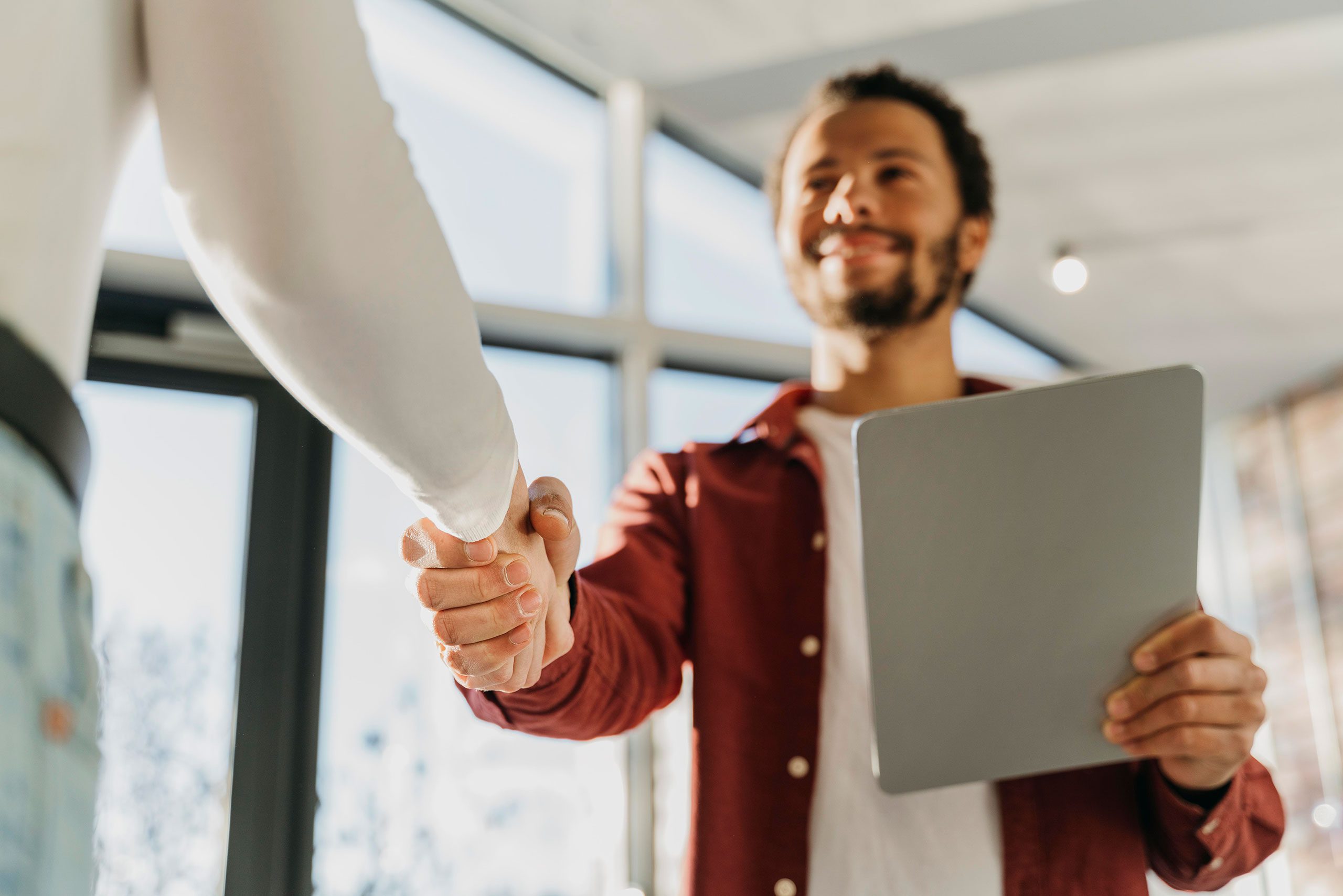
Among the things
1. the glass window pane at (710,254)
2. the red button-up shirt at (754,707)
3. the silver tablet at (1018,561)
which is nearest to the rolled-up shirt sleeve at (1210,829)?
the red button-up shirt at (754,707)

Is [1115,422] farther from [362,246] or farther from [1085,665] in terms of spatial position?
[362,246]

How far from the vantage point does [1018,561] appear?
1.16m

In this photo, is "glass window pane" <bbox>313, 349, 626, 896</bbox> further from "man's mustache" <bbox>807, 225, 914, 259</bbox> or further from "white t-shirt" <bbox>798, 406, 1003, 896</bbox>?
"white t-shirt" <bbox>798, 406, 1003, 896</bbox>

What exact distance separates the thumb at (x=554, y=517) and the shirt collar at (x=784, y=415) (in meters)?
0.76

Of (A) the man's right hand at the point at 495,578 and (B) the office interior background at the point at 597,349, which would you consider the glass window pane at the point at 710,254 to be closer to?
(B) the office interior background at the point at 597,349

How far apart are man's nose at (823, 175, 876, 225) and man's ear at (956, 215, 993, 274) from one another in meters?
0.26

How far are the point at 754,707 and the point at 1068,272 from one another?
2.72 m

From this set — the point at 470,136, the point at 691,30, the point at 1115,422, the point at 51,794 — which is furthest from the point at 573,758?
the point at 51,794

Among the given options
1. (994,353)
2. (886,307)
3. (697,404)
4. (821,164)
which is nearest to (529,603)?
(886,307)

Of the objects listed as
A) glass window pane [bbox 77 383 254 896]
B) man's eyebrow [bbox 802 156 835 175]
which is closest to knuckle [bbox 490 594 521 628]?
man's eyebrow [bbox 802 156 835 175]

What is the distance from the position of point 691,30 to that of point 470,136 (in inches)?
26.2

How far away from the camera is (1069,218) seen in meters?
3.62

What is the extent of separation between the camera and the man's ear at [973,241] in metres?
1.89

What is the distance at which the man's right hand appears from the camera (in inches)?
29.6
